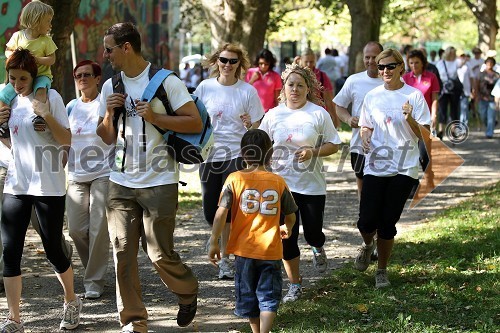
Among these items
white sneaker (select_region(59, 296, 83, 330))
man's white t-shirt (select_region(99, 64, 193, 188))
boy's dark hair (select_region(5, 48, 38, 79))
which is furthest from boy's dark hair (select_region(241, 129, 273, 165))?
white sneaker (select_region(59, 296, 83, 330))

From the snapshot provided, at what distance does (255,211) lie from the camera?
6863mm

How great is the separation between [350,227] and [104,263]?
445 centimetres

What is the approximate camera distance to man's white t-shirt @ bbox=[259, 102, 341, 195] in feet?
27.7

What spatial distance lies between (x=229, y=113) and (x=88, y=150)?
5.14ft

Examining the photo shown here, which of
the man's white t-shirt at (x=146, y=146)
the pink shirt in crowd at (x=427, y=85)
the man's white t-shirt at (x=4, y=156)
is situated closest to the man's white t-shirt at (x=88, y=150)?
the man's white t-shirt at (x=4, y=156)

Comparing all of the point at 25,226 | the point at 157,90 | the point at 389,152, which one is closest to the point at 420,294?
the point at 389,152

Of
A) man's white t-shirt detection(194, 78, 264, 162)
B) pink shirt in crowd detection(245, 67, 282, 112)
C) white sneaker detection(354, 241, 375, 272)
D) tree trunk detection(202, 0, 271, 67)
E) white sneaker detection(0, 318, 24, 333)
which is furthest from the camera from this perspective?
tree trunk detection(202, 0, 271, 67)

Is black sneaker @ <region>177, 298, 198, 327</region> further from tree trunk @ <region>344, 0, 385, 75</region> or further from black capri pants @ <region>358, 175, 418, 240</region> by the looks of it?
tree trunk @ <region>344, 0, 385, 75</region>

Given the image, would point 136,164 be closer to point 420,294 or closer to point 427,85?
point 420,294

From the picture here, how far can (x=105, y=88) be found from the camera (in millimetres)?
7086

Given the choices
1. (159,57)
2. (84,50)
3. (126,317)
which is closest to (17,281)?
(126,317)

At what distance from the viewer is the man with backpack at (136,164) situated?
6801 millimetres

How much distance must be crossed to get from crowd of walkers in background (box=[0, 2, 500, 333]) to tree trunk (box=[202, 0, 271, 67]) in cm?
750

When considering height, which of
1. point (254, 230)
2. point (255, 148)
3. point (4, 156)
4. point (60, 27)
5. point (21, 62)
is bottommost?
point (254, 230)
